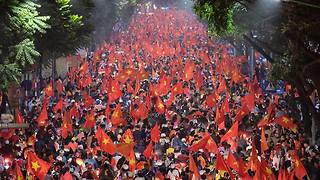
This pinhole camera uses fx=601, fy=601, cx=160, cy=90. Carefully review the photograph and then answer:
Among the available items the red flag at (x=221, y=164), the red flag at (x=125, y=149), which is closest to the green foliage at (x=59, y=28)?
the red flag at (x=125, y=149)

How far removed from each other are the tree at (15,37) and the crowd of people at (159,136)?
2301 mm

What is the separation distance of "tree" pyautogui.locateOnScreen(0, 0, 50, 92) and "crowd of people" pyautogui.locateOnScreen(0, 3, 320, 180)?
7.55 ft

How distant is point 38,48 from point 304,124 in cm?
1109

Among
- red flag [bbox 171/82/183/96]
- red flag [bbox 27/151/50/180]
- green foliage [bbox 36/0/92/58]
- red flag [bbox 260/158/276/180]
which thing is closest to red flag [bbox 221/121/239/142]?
red flag [bbox 260/158/276/180]

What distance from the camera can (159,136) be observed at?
17.4 meters

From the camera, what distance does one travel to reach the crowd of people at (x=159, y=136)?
1423cm

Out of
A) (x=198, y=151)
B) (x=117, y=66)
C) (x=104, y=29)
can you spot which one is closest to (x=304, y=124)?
(x=198, y=151)

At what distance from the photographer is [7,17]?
1606 cm

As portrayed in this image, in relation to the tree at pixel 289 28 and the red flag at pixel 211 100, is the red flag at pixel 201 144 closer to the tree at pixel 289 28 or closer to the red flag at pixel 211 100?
the tree at pixel 289 28

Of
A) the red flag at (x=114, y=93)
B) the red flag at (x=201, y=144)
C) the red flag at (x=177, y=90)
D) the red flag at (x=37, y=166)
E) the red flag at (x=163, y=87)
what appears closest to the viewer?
the red flag at (x=37, y=166)

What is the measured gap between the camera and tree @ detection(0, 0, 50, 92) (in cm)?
1565

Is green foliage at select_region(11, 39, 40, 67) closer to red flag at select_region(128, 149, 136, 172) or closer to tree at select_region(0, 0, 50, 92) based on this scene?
tree at select_region(0, 0, 50, 92)

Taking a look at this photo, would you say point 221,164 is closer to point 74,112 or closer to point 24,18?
point 24,18

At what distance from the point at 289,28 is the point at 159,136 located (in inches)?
209
